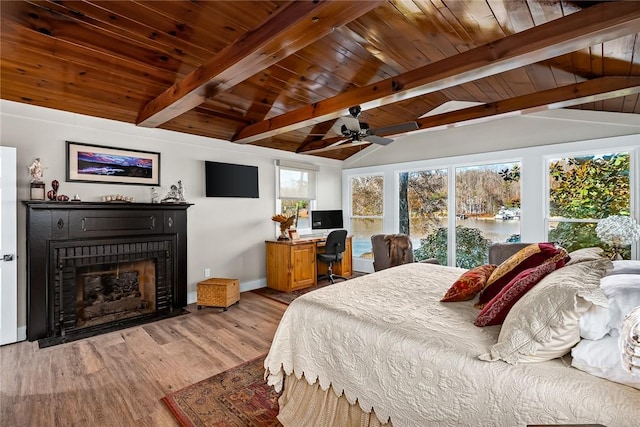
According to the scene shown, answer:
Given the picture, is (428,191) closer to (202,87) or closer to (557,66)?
(557,66)

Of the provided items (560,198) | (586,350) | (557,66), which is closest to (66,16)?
(586,350)

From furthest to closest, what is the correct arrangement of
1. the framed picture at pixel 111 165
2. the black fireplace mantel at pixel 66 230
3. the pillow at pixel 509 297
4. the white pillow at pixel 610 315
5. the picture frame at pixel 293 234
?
the picture frame at pixel 293 234, the framed picture at pixel 111 165, the black fireplace mantel at pixel 66 230, the pillow at pixel 509 297, the white pillow at pixel 610 315

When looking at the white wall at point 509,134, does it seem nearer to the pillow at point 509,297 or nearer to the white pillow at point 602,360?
the pillow at point 509,297

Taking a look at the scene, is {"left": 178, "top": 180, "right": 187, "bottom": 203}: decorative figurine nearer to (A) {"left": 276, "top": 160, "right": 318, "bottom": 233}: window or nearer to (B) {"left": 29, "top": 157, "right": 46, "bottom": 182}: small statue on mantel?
(B) {"left": 29, "top": 157, "right": 46, "bottom": 182}: small statue on mantel

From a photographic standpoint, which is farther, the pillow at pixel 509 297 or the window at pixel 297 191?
the window at pixel 297 191

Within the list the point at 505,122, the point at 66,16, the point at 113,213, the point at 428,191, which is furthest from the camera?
the point at 428,191

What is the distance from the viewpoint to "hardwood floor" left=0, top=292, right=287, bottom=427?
2.02 meters

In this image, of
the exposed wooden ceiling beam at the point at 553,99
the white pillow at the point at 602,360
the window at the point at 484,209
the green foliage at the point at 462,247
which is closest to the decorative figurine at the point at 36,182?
the white pillow at the point at 602,360

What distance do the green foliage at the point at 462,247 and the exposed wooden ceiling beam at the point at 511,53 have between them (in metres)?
3.03

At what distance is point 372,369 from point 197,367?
1766 mm

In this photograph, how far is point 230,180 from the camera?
4.75 meters

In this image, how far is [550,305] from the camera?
4.00 ft

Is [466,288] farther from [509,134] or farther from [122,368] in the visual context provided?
[509,134]

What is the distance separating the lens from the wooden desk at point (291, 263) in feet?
16.1
